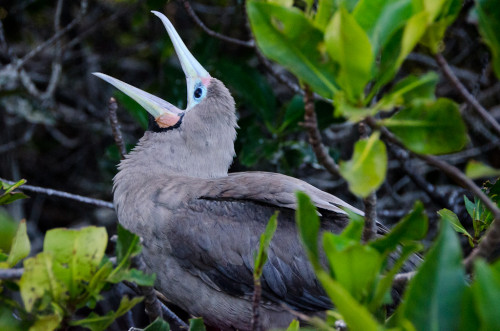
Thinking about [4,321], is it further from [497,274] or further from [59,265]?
[497,274]

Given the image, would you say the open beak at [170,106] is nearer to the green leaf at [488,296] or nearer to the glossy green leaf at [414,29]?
the glossy green leaf at [414,29]

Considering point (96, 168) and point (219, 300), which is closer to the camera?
point (219, 300)

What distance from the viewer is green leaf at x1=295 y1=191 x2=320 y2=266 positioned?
1396 millimetres

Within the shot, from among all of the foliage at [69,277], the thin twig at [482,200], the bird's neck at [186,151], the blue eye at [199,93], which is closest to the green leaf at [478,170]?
the thin twig at [482,200]

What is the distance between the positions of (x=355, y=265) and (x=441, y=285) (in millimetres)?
190

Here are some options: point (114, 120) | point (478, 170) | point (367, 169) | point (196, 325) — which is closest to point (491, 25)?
point (478, 170)

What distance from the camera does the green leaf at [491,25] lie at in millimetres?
1389

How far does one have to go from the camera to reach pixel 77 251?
162 cm

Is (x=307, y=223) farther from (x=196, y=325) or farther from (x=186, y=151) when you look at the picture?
(x=186, y=151)

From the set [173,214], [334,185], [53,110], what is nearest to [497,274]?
[173,214]

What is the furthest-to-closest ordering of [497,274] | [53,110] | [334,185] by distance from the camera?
[53,110] → [334,185] → [497,274]

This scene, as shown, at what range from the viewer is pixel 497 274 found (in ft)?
3.99

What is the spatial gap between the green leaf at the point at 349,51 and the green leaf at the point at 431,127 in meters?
0.11

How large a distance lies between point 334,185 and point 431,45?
9.41ft
